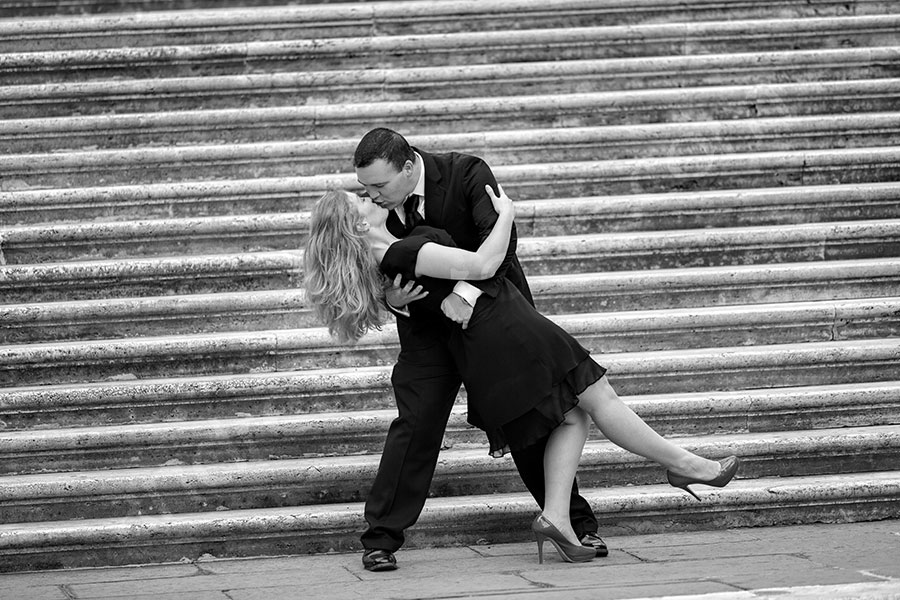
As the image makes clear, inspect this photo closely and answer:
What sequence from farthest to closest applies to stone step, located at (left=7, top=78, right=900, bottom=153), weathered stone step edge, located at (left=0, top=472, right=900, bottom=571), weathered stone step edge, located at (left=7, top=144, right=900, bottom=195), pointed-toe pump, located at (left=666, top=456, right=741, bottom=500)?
1. stone step, located at (left=7, top=78, right=900, bottom=153)
2. weathered stone step edge, located at (left=7, top=144, right=900, bottom=195)
3. weathered stone step edge, located at (left=0, top=472, right=900, bottom=571)
4. pointed-toe pump, located at (left=666, top=456, right=741, bottom=500)

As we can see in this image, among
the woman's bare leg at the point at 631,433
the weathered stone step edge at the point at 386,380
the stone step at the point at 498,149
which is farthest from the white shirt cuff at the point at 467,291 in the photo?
the stone step at the point at 498,149

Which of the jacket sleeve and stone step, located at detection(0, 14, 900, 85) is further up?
stone step, located at detection(0, 14, 900, 85)

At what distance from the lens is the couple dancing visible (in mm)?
3953

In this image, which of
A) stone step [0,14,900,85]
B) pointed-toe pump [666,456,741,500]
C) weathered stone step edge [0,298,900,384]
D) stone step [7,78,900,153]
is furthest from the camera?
stone step [0,14,900,85]

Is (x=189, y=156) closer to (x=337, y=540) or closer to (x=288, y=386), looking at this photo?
(x=288, y=386)

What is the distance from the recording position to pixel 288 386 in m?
4.98

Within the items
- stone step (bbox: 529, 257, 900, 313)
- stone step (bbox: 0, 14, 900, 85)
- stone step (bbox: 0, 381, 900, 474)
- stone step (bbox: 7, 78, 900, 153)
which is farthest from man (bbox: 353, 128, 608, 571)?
stone step (bbox: 0, 14, 900, 85)

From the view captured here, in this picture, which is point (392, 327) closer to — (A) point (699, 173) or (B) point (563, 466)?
(B) point (563, 466)

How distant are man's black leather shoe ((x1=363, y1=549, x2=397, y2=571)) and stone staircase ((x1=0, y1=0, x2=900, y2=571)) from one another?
15.7 inches

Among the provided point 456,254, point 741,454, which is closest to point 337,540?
point 456,254

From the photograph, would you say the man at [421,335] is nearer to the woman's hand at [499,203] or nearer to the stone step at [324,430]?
the woman's hand at [499,203]

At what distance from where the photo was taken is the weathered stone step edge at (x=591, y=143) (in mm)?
6414

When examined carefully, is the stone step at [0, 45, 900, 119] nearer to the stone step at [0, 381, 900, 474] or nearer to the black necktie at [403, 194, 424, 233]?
the stone step at [0, 381, 900, 474]

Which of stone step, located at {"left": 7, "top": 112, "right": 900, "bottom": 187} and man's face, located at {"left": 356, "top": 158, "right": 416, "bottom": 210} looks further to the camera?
stone step, located at {"left": 7, "top": 112, "right": 900, "bottom": 187}
